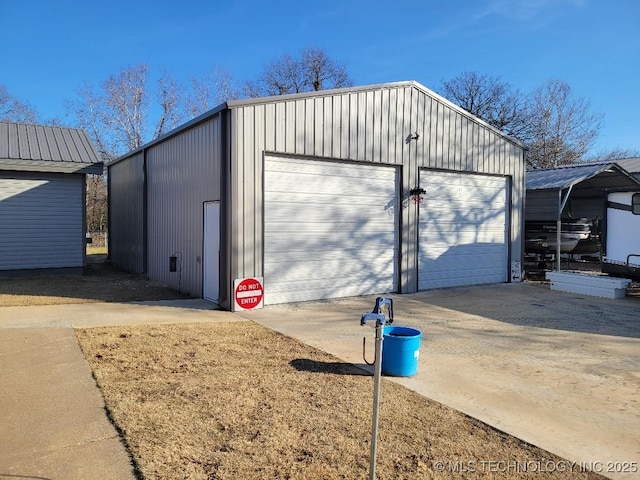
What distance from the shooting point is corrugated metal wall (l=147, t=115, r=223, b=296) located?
988cm

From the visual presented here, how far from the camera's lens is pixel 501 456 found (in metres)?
3.47

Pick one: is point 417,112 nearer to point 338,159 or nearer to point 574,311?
point 338,159

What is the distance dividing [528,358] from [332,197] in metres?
5.54

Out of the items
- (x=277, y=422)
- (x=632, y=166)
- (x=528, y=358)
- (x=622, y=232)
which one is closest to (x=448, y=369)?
(x=528, y=358)

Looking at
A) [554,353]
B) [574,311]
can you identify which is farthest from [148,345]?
[574,311]

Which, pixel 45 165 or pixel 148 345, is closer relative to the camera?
pixel 148 345

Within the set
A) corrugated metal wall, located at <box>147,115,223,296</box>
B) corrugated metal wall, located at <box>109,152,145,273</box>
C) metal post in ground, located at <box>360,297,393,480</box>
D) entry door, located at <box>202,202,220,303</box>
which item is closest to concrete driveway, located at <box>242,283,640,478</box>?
entry door, located at <box>202,202,220,303</box>

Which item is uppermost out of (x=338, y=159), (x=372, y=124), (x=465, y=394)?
(x=372, y=124)

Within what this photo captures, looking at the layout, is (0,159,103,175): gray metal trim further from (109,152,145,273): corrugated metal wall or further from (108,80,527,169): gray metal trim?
(108,80,527,169): gray metal trim

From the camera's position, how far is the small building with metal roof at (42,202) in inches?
529

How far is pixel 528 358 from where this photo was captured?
242 inches

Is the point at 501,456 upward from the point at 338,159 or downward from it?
downward

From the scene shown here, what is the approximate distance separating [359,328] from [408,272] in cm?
417

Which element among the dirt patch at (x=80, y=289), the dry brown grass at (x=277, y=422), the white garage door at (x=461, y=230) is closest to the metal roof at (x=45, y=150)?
the dirt patch at (x=80, y=289)
